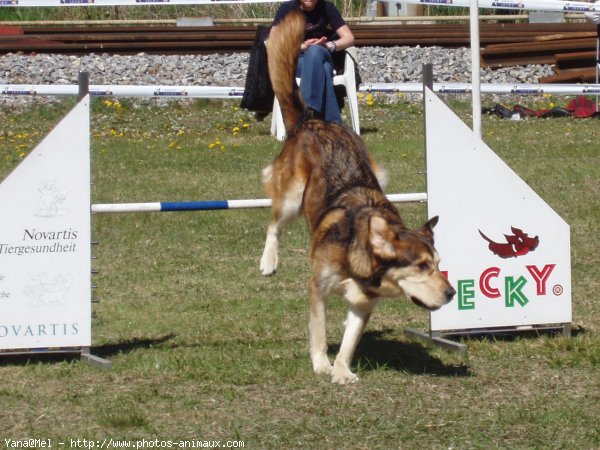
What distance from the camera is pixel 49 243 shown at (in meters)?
6.59

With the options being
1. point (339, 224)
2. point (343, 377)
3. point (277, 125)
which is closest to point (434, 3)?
point (277, 125)

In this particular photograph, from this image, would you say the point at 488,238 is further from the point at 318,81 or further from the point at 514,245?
the point at 318,81

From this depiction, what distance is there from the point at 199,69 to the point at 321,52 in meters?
8.49

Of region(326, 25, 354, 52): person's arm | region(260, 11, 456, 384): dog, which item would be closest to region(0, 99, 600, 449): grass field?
region(260, 11, 456, 384): dog

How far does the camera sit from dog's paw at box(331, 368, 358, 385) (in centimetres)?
620

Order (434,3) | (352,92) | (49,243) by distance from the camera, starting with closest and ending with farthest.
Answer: (49,243) → (352,92) → (434,3)

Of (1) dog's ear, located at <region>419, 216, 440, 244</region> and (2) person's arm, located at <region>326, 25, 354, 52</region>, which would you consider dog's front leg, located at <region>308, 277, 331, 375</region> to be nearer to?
(1) dog's ear, located at <region>419, 216, 440, 244</region>

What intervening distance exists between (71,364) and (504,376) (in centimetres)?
255

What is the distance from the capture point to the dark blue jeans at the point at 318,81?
1035cm

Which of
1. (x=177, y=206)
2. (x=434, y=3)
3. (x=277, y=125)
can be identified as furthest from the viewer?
(x=434, y=3)

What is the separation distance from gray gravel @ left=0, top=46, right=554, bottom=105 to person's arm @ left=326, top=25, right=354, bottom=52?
742cm

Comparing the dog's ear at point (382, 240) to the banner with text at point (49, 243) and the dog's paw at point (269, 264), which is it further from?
the banner with text at point (49, 243)

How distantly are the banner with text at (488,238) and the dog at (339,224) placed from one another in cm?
49

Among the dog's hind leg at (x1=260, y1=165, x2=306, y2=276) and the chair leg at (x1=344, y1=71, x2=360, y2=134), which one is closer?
the dog's hind leg at (x1=260, y1=165, x2=306, y2=276)
